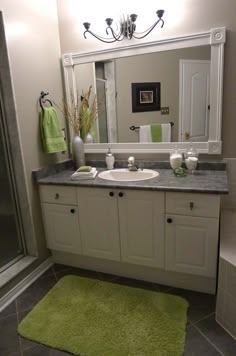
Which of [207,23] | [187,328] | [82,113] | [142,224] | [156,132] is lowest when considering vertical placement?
[187,328]

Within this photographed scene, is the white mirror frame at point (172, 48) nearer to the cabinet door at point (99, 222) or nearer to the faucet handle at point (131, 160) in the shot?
the faucet handle at point (131, 160)

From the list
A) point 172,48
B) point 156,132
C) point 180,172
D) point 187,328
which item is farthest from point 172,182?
point 172,48

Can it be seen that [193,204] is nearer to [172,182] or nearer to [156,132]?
[172,182]

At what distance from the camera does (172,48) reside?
1.96 meters

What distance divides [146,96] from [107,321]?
1734 mm

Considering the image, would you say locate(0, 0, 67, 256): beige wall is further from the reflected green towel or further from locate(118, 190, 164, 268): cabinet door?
the reflected green towel

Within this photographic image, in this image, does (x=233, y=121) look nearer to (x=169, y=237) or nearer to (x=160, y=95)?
(x=160, y=95)

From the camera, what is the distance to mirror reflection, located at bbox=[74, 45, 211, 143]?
6.44 feet

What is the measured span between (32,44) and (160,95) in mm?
1101

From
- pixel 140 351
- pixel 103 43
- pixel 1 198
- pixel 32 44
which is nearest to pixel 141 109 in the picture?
pixel 103 43

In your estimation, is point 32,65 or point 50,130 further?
point 50,130

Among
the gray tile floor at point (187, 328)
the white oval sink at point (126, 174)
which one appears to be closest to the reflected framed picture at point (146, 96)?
the white oval sink at point (126, 174)

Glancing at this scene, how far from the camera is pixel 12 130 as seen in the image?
184 centimetres

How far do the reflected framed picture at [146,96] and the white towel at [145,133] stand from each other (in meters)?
0.15
